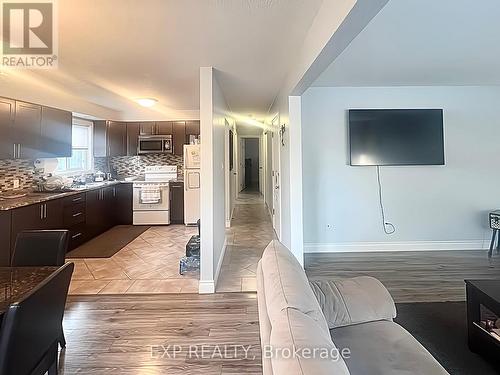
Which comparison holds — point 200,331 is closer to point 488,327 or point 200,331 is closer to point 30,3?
point 488,327

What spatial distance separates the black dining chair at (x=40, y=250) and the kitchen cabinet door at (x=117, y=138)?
16.7ft

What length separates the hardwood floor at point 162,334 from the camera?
2.17 metres

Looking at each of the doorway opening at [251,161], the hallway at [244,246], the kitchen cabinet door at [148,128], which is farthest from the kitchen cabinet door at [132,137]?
the doorway opening at [251,161]

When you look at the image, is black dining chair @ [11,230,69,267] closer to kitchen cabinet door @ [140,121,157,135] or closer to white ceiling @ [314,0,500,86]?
white ceiling @ [314,0,500,86]

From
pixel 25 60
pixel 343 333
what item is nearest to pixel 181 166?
pixel 25 60

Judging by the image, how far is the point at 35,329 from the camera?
1232 mm

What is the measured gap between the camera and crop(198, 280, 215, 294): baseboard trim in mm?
3410

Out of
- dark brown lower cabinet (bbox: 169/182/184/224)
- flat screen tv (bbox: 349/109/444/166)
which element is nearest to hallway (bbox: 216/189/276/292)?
dark brown lower cabinet (bbox: 169/182/184/224)

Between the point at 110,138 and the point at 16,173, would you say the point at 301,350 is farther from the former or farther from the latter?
the point at 110,138

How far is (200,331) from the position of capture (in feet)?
8.55

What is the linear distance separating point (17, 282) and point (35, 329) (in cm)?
48

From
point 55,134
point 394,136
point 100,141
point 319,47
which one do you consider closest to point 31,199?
point 55,134

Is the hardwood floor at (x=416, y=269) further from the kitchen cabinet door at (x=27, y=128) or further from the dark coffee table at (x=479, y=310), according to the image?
the kitchen cabinet door at (x=27, y=128)

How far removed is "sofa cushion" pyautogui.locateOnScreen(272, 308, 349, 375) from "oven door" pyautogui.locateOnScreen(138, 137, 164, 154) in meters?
6.38
